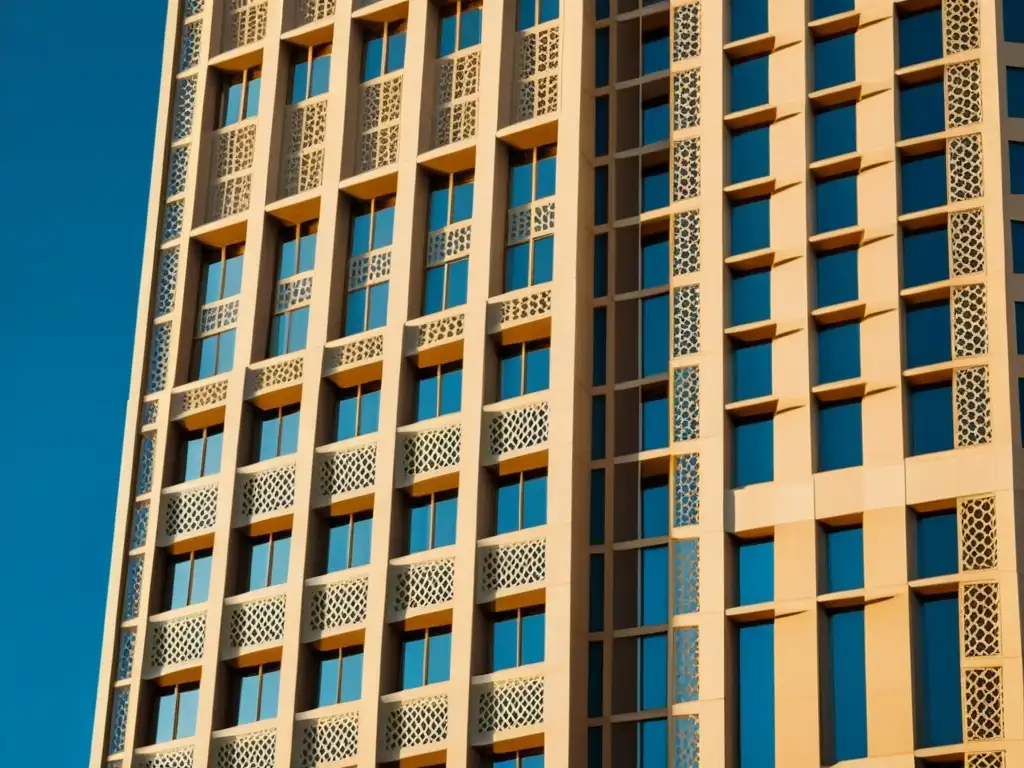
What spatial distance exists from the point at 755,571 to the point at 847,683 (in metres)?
2.28

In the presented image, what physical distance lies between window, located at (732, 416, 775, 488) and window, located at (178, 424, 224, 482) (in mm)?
9811

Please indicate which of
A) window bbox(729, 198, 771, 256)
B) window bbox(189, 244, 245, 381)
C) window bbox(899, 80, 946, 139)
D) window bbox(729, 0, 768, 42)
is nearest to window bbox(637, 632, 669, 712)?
window bbox(729, 198, 771, 256)

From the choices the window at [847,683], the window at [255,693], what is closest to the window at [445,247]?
the window at [255,693]

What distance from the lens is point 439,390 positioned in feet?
134

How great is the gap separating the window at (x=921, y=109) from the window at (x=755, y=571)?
6631 mm

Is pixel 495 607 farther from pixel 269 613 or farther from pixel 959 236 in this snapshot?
pixel 959 236

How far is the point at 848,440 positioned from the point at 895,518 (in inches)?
65.5

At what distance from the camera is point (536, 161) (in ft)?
137

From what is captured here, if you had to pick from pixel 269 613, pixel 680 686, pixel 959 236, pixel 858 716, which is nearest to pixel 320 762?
pixel 269 613

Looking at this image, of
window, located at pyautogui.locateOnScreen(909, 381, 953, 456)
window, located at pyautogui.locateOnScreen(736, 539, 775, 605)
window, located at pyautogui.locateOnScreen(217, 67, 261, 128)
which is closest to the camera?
window, located at pyautogui.locateOnScreen(909, 381, 953, 456)

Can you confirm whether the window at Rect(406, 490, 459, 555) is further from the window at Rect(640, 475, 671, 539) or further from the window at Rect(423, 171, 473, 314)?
the window at Rect(423, 171, 473, 314)

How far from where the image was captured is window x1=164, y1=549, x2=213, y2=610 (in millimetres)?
41781

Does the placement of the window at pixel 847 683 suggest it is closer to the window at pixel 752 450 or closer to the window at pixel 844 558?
the window at pixel 844 558

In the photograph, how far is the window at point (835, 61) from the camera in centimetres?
3912
